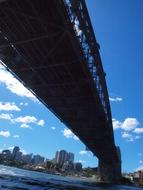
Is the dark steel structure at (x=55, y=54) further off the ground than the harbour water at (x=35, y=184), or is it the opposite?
the dark steel structure at (x=55, y=54)

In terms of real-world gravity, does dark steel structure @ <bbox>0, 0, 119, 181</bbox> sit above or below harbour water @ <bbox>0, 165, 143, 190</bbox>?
above

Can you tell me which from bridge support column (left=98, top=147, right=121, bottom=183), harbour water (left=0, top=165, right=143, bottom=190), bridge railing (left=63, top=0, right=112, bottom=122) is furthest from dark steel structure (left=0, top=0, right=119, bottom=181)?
bridge support column (left=98, top=147, right=121, bottom=183)

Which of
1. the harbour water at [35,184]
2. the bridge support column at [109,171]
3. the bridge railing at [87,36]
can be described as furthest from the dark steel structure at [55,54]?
the bridge support column at [109,171]

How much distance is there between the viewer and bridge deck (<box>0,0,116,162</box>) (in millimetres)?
23062

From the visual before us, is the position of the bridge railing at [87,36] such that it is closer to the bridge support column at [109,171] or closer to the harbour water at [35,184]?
the harbour water at [35,184]

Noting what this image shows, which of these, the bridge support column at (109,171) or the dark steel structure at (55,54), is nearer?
the dark steel structure at (55,54)

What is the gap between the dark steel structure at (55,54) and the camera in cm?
2297

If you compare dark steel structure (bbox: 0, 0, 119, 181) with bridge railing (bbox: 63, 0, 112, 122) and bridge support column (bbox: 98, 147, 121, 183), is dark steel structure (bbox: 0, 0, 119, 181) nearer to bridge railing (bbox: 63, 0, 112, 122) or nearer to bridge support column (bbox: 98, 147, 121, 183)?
bridge railing (bbox: 63, 0, 112, 122)

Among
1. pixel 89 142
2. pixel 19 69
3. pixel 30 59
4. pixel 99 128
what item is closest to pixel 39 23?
pixel 30 59

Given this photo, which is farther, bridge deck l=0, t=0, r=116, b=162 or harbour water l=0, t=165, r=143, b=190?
harbour water l=0, t=165, r=143, b=190

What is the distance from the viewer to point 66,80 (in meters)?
36.8

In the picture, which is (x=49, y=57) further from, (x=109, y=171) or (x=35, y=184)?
(x=109, y=171)

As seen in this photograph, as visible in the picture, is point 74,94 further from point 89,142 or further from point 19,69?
point 89,142

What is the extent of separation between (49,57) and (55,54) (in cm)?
97
